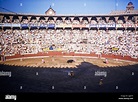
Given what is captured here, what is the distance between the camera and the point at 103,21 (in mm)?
30141

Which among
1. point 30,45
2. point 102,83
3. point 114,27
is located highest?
point 114,27

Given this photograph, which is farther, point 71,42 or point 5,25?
point 71,42

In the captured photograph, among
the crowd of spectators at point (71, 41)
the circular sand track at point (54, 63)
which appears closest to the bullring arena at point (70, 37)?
the crowd of spectators at point (71, 41)

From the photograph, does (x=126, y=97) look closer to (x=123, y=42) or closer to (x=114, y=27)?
(x=123, y=42)

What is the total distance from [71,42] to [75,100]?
2240 centimetres

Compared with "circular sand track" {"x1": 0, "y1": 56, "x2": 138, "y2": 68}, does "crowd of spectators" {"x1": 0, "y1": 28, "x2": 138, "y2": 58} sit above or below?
above

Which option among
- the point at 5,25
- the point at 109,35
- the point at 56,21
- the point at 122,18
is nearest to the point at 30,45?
the point at 5,25

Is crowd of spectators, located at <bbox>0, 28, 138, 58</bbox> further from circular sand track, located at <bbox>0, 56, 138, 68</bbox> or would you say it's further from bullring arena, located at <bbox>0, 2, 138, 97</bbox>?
circular sand track, located at <bbox>0, 56, 138, 68</bbox>

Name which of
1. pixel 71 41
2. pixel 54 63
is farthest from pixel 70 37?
pixel 54 63

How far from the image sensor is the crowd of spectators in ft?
82.6

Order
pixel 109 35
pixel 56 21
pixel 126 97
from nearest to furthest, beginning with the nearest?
pixel 126 97 → pixel 109 35 → pixel 56 21

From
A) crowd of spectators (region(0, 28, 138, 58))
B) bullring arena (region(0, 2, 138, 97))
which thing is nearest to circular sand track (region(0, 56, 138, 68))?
bullring arena (region(0, 2, 138, 97))

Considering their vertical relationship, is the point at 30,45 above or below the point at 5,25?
below

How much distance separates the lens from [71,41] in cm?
2914
